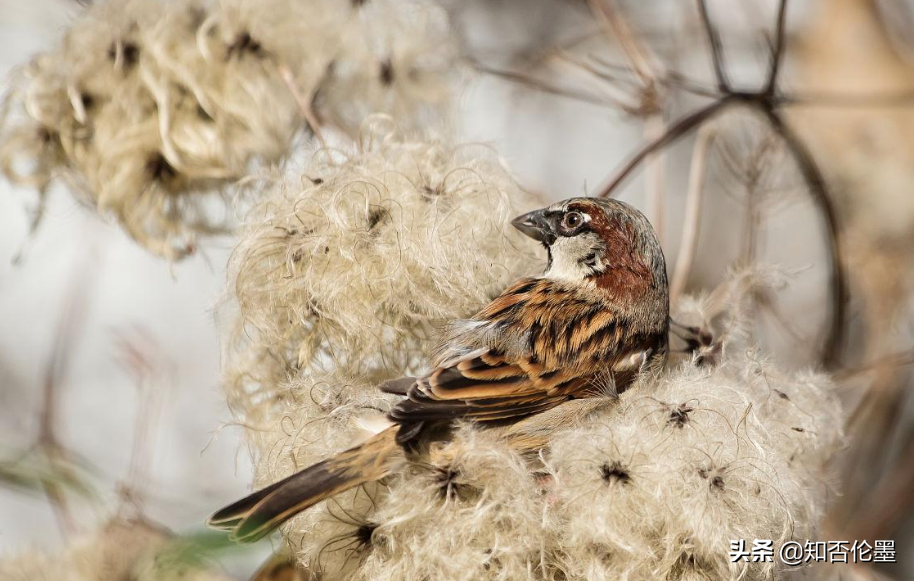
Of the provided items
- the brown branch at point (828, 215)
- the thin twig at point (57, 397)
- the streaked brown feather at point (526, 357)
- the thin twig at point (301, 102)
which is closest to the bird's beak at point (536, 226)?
the streaked brown feather at point (526, 357)

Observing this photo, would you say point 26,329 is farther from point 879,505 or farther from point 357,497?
point 879,505

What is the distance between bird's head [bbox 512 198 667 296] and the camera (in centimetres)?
282

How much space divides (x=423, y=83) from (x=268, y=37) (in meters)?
0.64

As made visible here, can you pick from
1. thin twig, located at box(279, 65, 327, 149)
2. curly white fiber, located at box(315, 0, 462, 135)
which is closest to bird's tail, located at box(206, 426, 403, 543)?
thin twig, located at box(279, 65, 327, 149)

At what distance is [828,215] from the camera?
3199mm

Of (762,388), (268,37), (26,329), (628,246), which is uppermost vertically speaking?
(268,37)

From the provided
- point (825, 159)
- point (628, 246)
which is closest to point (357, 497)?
point (628, 246)

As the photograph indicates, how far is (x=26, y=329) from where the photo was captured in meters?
6.12

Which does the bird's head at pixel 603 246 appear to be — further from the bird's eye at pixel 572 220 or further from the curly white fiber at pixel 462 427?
the curly white fiber at pixel 462 427

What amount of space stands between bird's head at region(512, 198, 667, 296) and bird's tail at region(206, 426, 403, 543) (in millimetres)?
885

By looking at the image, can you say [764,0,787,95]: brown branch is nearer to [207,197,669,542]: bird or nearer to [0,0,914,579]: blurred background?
[0,0,914,579]: blurred background

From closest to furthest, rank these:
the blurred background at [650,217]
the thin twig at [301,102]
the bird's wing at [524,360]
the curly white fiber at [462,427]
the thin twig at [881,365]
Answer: the curly white fiber at [462,427] → the bird's wing at [524,360] → the thin twig at [301,102] → the blurred background at [650,217] → the thin twig at [881,365]

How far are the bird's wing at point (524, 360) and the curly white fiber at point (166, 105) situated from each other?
1.05 meters

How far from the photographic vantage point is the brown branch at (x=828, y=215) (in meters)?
3.15
